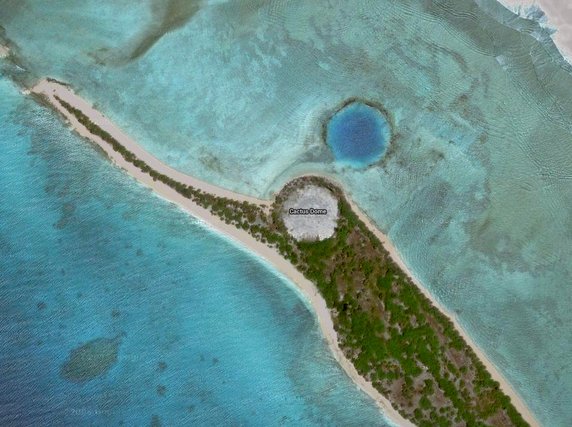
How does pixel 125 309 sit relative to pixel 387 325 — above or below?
below

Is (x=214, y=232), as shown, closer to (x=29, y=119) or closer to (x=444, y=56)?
(x=29, y=119)

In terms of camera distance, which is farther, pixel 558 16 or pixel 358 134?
pixel 358 134

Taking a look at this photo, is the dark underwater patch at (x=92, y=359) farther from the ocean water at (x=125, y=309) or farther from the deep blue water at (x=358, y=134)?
the deep blue water at (x=358, y=134)

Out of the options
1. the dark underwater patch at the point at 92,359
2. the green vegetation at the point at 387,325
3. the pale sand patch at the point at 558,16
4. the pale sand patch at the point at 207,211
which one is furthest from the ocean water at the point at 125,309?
the pale sand patch at the point at 558,16

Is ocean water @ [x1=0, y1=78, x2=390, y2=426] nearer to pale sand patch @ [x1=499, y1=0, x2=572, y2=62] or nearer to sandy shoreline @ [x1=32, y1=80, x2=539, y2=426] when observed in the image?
sandy shoreline @ [x1=32, y1=80, x2=539, y2=426]

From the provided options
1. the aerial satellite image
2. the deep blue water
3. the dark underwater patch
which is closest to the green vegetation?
the aerial satellite image

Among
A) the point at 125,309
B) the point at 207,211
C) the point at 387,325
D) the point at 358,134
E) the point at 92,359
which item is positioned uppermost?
the point at 358,134

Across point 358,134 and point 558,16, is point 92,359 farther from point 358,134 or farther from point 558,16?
point 558,16

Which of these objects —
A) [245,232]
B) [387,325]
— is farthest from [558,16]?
[245,232]

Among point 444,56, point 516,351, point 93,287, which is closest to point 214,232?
point 93,287
